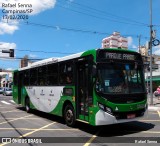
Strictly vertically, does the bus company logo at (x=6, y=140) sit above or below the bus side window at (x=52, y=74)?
below

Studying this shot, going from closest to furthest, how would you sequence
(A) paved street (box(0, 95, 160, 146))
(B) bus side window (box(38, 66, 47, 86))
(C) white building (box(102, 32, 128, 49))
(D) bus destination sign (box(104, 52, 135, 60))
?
(A) paved street (box(0, 95, 160, 146)) → (D) bus destination sign (box(104, 52, 135, 60)) → (B) bus side window (box(38, 66, 47, 86)) → (C) white building (box(102, 32, 128, 49))

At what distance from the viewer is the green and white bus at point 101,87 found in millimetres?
10156

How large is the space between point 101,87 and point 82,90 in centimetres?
132

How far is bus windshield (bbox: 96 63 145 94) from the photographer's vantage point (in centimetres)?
1022

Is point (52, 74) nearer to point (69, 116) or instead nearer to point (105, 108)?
point (69, 116)

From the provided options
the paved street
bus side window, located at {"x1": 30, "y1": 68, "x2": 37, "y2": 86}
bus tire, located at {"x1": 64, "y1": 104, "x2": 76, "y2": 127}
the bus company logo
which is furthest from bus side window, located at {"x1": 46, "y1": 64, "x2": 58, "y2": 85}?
the bus company logo

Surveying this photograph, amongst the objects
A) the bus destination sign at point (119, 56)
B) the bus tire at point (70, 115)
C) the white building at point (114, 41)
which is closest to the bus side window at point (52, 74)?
the bus tire at point (70, 115)

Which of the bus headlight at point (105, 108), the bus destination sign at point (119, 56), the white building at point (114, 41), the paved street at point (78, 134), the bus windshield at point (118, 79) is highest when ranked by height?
the white building at point (114, 41)

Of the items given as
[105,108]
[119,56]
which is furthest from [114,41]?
[105,108]

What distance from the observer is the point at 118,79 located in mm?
10453

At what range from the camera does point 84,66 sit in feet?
36.9

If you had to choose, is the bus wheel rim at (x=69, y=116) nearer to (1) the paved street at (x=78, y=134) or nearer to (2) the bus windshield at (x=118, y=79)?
(1) the paved street at (x=78, y=134)

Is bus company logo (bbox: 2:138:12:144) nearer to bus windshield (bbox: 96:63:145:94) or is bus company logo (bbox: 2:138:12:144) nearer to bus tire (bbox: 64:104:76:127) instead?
bus tire (bbox: 64:104:76:127)

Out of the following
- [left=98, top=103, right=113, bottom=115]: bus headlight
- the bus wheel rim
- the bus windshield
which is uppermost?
the bus windshield
